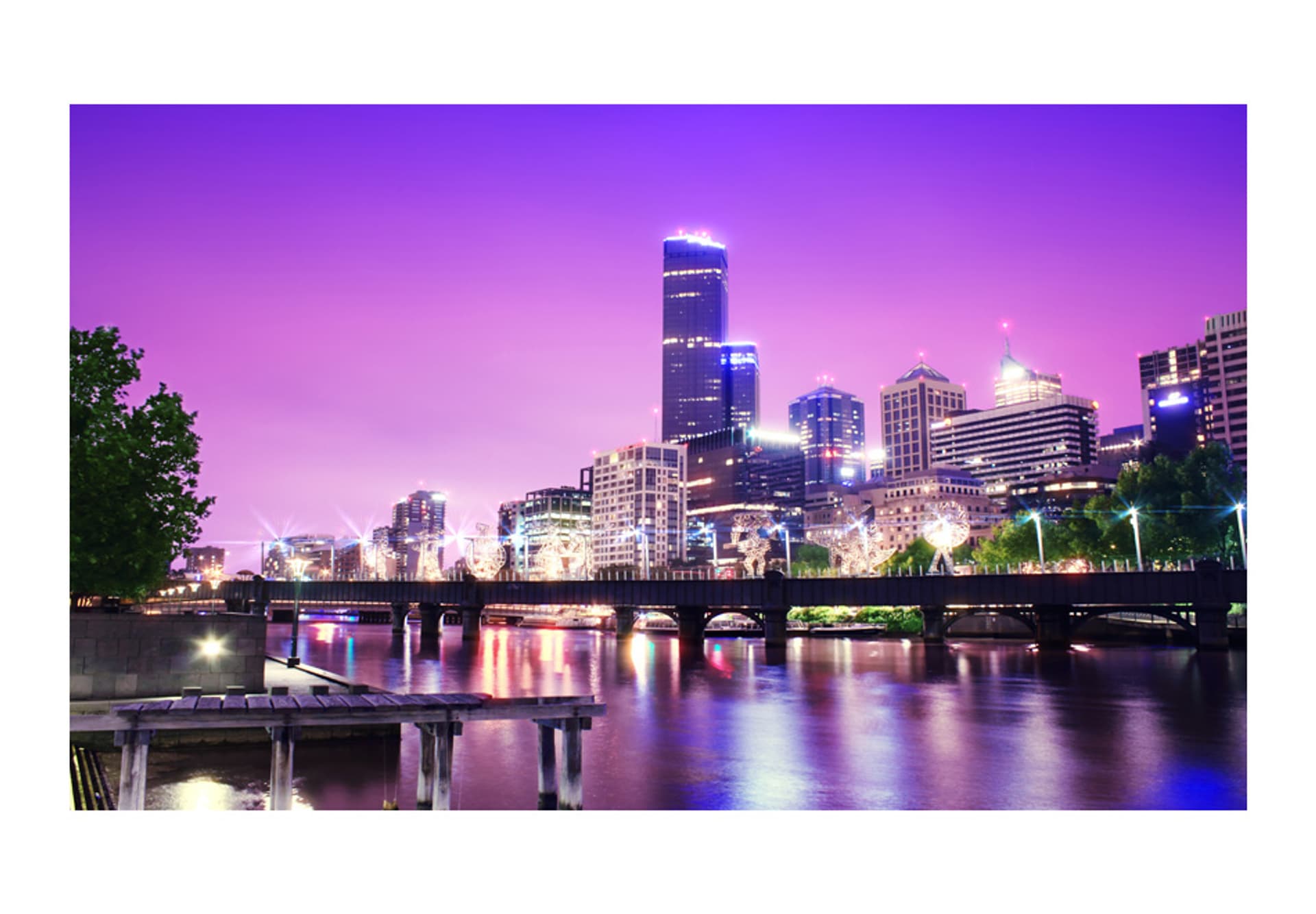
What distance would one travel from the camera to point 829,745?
1479 inches

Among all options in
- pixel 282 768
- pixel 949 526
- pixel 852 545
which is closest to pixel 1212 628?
pixel 949 526

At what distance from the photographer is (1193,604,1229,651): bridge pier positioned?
79.4 meters

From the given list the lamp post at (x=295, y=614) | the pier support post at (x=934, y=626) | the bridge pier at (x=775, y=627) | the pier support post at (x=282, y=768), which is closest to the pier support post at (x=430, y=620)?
the lamp post at (x=295, y=614)

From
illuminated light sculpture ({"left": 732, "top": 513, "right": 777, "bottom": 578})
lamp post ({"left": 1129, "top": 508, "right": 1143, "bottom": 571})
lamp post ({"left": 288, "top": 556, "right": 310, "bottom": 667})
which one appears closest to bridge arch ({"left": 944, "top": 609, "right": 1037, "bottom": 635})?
lamp post ({"left": 1129, "top": 508, "right": 1143, "bottom": 571})

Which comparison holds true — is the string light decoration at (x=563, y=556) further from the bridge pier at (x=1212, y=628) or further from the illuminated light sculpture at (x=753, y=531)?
the bridge pier at (x=1212, y=628)

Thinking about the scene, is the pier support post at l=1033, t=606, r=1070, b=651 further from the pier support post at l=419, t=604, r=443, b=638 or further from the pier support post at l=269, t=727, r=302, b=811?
the pier support post at l=269, t=727, r=302, b=811

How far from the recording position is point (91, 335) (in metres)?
33.9

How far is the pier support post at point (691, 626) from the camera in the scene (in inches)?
3937

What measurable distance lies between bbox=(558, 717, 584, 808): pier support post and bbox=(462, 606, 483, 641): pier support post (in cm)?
9188

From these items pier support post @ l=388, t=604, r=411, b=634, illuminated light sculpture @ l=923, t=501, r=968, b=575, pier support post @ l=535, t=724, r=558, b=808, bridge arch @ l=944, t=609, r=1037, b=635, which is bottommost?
pier support post @ l=388, t=604, r=411, b=634

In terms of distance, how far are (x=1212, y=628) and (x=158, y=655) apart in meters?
74.5

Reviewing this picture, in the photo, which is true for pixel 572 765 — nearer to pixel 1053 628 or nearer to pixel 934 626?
pixel 1053 628
